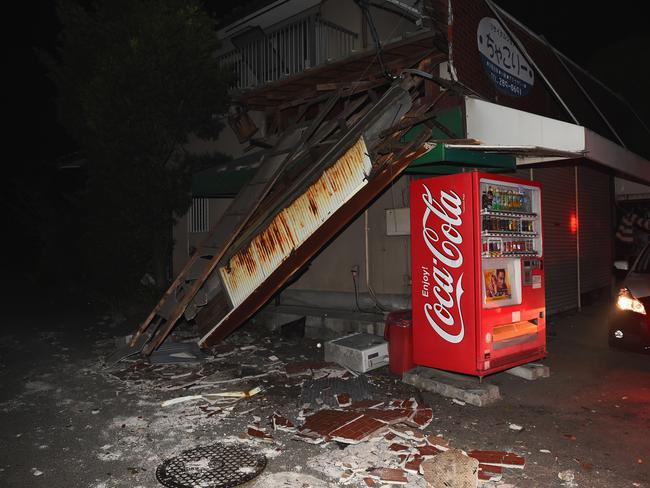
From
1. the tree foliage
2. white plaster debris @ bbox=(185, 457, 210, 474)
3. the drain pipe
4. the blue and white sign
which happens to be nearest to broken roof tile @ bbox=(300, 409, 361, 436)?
white plaster debris @ bbox=(185, 457, 210, 474)

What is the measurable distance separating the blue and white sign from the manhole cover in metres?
7.44

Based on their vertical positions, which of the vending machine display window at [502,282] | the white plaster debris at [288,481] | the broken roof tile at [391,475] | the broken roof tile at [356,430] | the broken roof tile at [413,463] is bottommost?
the white plaster debris at [288,481]

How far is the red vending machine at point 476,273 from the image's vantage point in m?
5.85

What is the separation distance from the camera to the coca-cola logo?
598 cm

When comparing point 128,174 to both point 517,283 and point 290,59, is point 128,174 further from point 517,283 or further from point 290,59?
point 517,283

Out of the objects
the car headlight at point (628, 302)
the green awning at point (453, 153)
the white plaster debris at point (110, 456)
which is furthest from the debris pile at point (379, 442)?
the car headlight at point (628, 302)

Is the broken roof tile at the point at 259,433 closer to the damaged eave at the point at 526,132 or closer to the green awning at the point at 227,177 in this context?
the damaged eave at the point at 526,132

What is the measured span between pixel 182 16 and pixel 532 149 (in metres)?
8.78

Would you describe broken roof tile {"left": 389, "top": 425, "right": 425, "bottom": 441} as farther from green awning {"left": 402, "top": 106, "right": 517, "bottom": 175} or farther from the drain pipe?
the drain pipe

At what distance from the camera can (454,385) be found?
5.97 metres

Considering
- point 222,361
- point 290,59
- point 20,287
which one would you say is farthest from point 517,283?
point 20,287

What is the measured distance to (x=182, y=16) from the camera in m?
11.0

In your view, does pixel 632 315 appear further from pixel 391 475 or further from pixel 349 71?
pixel 349 71

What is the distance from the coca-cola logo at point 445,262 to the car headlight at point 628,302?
9.20ft
